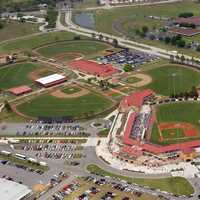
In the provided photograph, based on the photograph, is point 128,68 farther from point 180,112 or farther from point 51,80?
point 180,112

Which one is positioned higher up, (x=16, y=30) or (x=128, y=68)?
(x=16, y=30)

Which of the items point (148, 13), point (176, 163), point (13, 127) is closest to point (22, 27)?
point (148, 13)

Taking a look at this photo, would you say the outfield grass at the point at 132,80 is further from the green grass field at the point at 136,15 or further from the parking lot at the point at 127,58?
the green grass field at the point at 136,15

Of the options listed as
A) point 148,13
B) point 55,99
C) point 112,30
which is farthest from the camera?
point 148,13

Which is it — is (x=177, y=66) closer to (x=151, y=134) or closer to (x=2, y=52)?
(x=151, y=134)

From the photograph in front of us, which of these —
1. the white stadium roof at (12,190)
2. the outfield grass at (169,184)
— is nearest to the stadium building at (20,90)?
the white stadium roof at (12,190)

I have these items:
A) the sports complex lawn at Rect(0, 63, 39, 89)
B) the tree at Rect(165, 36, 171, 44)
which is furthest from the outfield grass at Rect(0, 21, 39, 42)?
the tree at Rect(165, 36, 171, 44)

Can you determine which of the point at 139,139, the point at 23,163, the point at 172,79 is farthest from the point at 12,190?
the point at 172,79
